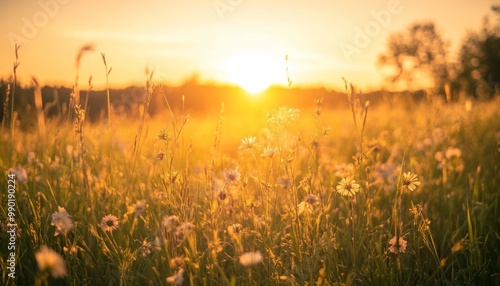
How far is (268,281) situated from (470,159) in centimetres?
296

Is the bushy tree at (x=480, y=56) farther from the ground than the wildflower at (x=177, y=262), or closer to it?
farther from the ground

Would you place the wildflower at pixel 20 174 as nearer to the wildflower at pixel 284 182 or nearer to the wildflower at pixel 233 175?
the wildflower at pixel 233 175

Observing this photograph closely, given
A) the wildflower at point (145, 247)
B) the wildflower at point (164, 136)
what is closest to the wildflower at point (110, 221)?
the wildflower at point (145, 247)

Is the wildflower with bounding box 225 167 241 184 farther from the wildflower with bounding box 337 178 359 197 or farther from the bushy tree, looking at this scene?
the bushy tree

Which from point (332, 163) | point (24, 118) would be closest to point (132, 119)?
point (24, 118)

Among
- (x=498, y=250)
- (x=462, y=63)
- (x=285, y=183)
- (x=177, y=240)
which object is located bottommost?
(x=498, y=250)

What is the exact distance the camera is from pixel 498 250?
84.9 inches

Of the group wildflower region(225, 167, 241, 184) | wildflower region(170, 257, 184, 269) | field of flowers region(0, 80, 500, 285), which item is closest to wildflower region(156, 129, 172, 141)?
field of flowers region(0, 80, 500, 285)

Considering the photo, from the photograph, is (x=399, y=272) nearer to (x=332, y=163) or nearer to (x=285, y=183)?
(x=285, y=183)

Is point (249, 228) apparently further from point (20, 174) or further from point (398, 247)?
point (20, 174)

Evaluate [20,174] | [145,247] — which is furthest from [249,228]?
[20,174]

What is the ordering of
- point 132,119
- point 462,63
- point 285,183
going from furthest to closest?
point 462,63, point 132,119, point 285,183

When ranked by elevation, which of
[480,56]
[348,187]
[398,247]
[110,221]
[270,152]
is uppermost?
[480,56]

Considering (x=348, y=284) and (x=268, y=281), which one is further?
(x=268, y=281)
